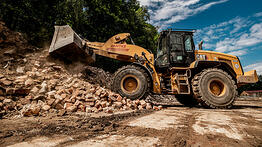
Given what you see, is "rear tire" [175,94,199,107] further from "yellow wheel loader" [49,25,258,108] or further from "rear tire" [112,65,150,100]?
"rear tire" [112,65,150,100]

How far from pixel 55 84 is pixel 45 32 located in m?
4.58

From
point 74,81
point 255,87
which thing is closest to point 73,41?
point 74,81

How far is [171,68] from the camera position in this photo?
5.01m

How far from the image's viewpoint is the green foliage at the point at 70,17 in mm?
6254

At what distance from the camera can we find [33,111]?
2.61 meters

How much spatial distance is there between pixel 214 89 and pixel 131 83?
3035 millimetres

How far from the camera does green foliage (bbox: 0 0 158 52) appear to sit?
6.25m

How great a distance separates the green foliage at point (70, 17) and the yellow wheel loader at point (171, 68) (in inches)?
112

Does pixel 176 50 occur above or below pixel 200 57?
above

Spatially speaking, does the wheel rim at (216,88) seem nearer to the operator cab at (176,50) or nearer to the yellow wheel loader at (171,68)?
the yellow wheel loader at (171,68)

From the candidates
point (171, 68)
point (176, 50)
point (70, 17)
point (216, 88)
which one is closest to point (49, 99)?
point (171, 68)

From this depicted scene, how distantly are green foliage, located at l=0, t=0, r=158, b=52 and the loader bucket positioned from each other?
8.95 ft

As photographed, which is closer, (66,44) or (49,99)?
(49,99)

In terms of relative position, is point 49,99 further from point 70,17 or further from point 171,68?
point 70,17
